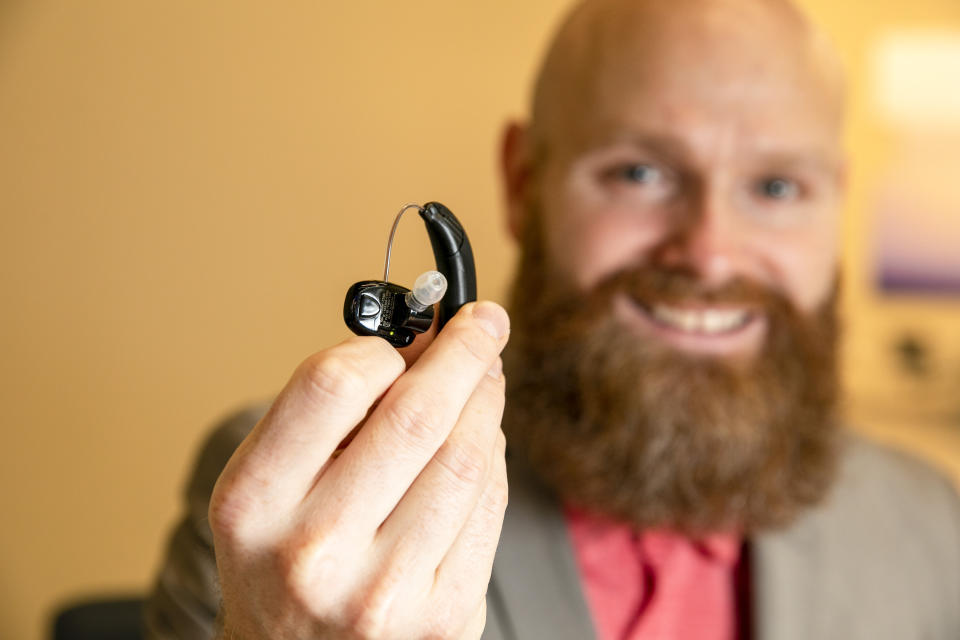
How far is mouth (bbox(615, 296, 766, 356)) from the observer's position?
0.95m

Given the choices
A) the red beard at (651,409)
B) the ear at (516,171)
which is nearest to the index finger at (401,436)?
the red beard at (651,409)

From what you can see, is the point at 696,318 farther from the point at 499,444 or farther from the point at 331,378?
the point at 331,378

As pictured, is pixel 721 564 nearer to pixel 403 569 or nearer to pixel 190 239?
pixel 403 569

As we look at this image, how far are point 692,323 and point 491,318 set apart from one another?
558mm

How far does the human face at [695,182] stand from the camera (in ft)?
3.02

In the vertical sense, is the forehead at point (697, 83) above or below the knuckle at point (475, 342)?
above

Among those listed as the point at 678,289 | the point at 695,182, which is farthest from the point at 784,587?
the point at 695,182

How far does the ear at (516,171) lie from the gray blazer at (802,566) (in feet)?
1.10

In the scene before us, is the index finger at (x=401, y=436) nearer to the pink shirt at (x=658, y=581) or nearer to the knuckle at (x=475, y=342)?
the knuckle at (x=475, y=342)

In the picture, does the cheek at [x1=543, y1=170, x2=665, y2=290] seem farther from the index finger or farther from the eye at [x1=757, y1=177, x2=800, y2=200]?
the index finger

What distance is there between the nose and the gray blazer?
0.97 ft

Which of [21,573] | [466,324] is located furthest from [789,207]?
[21,573]

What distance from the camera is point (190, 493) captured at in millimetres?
880

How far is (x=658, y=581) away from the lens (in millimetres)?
958
